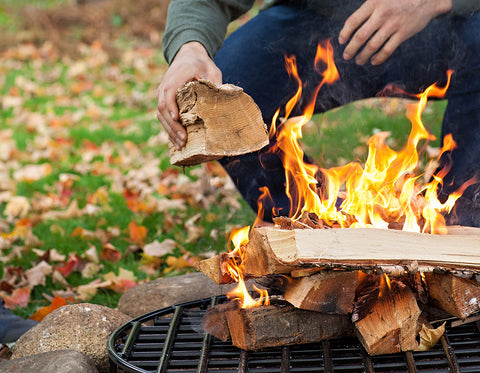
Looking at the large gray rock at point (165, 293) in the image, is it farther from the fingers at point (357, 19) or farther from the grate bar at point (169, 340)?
the fingers at point (357, 19)

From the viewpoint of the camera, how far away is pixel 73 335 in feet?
6.24

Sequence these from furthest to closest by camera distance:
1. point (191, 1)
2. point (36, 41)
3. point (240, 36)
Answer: point (36, 41) < point (240, 36) < point (191, 1)

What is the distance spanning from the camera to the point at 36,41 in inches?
338

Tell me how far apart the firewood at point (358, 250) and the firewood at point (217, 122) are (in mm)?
346

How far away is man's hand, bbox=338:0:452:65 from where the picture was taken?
2096mm

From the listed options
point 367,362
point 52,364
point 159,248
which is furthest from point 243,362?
point 159,248

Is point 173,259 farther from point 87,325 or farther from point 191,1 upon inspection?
point 191,1

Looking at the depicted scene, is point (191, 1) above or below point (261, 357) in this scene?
above

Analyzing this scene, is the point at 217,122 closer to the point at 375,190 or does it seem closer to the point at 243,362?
the point at 375,190

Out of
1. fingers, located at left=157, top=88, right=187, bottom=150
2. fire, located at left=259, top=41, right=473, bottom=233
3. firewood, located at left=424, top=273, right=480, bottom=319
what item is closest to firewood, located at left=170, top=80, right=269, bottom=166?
fingers, located at left=157, top=88, right=187, bottom=150

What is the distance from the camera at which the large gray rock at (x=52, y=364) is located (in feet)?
5.36

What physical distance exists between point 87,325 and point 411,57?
183cm

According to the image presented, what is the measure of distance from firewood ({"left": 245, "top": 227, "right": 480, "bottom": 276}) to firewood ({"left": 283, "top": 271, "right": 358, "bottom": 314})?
0.19 ft

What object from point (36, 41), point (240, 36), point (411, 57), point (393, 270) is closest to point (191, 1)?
point (240, 36)
